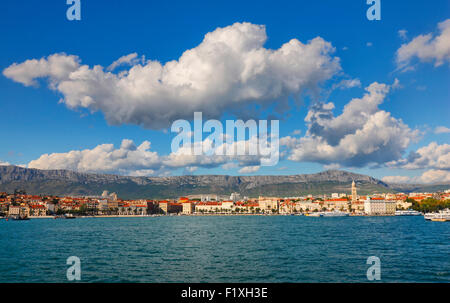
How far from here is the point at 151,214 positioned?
198m

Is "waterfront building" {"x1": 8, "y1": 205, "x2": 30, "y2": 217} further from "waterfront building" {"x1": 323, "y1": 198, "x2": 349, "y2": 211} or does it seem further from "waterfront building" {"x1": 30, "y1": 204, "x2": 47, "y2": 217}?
"waterfront building" {"x1": 323, "y1": 198, "x2": 349, "y2": 211}

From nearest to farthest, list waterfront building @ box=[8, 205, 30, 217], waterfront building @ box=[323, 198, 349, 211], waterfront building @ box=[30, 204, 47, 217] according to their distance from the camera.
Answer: waterfront building @ box=[8, 205, 30, 217]
waterfront building @ box=[30, 204, 47, 217]
waterfront building @ box=[323, 198, 349, 211]

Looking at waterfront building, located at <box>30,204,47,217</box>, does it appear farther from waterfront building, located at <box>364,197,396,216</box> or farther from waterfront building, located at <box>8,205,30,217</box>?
waterfront building, located at <box>364,197,396,216</box>

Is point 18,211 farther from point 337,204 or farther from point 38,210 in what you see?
point 337,204

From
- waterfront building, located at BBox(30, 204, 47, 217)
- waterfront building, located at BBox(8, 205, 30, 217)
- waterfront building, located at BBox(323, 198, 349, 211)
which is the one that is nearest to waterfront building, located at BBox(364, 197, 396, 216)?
waterfront building, located at BBox(323, 198, 349, 211)

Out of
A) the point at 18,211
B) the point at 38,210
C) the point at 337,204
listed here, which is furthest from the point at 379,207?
the point at 18,211

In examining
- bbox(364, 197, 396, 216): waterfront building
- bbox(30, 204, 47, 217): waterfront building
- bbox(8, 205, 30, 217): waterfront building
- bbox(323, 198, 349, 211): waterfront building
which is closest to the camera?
bbox(8, 205, 30, 217): waterfront building

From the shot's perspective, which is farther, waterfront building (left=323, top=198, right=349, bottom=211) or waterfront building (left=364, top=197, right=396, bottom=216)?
waterfront building (left=323, top=198, right=349, bottom=211)

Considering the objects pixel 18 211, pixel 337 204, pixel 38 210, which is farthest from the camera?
pixel 337 204

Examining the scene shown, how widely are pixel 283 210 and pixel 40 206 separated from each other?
119233mm

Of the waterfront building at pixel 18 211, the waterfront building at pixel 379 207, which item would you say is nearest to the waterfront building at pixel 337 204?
the waterfront building at pixel 379 207
